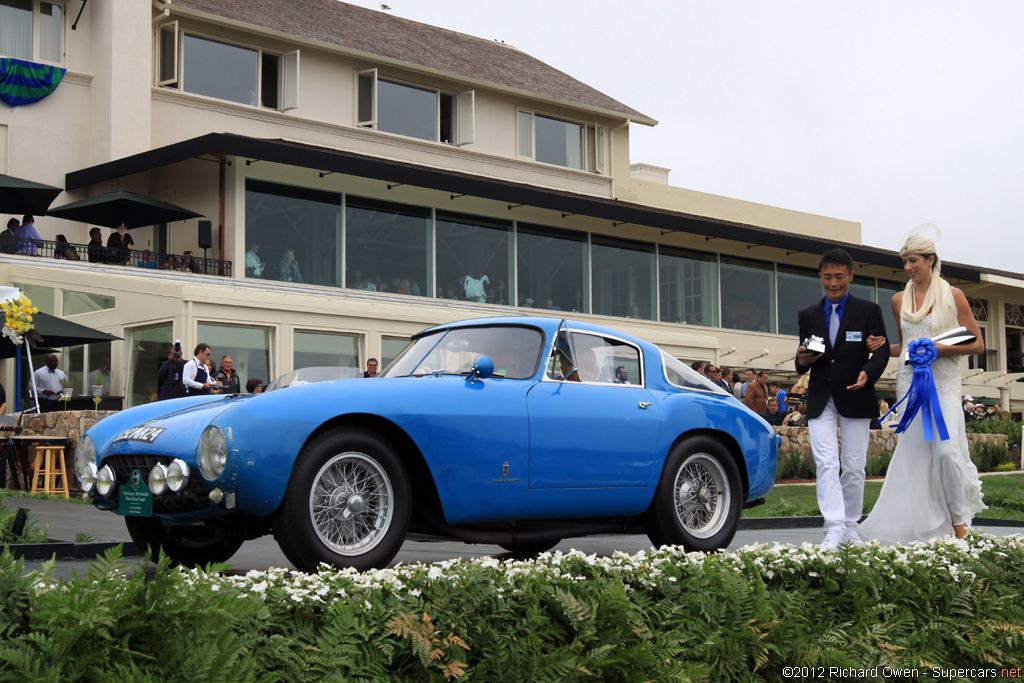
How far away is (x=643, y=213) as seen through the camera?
102ft

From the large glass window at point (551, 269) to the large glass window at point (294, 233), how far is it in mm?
5448

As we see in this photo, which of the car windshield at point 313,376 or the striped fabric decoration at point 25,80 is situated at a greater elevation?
the striped fabric decoration at point 25,80

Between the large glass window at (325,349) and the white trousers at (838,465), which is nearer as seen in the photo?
the white trousers at (838,465)

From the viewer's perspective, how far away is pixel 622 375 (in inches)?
324

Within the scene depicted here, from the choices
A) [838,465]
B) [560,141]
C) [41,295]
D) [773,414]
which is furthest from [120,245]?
[838,465]

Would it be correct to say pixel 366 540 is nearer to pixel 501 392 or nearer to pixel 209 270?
pixel 501 392

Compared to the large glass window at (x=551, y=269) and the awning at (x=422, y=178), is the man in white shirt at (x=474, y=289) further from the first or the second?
the awning at (x=422, y=178)

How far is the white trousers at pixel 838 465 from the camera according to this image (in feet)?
26.7

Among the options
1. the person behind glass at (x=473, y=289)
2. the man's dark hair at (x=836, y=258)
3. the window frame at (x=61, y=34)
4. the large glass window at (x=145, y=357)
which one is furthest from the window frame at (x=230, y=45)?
the man's dark hair at (x=836, y=258)

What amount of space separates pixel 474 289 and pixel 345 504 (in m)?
21.9

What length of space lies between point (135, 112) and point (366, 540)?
2216cm

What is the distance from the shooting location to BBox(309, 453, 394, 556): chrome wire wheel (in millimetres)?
6215

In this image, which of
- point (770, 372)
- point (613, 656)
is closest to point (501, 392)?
point (613, 656)

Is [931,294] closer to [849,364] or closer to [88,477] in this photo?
[849,364]
